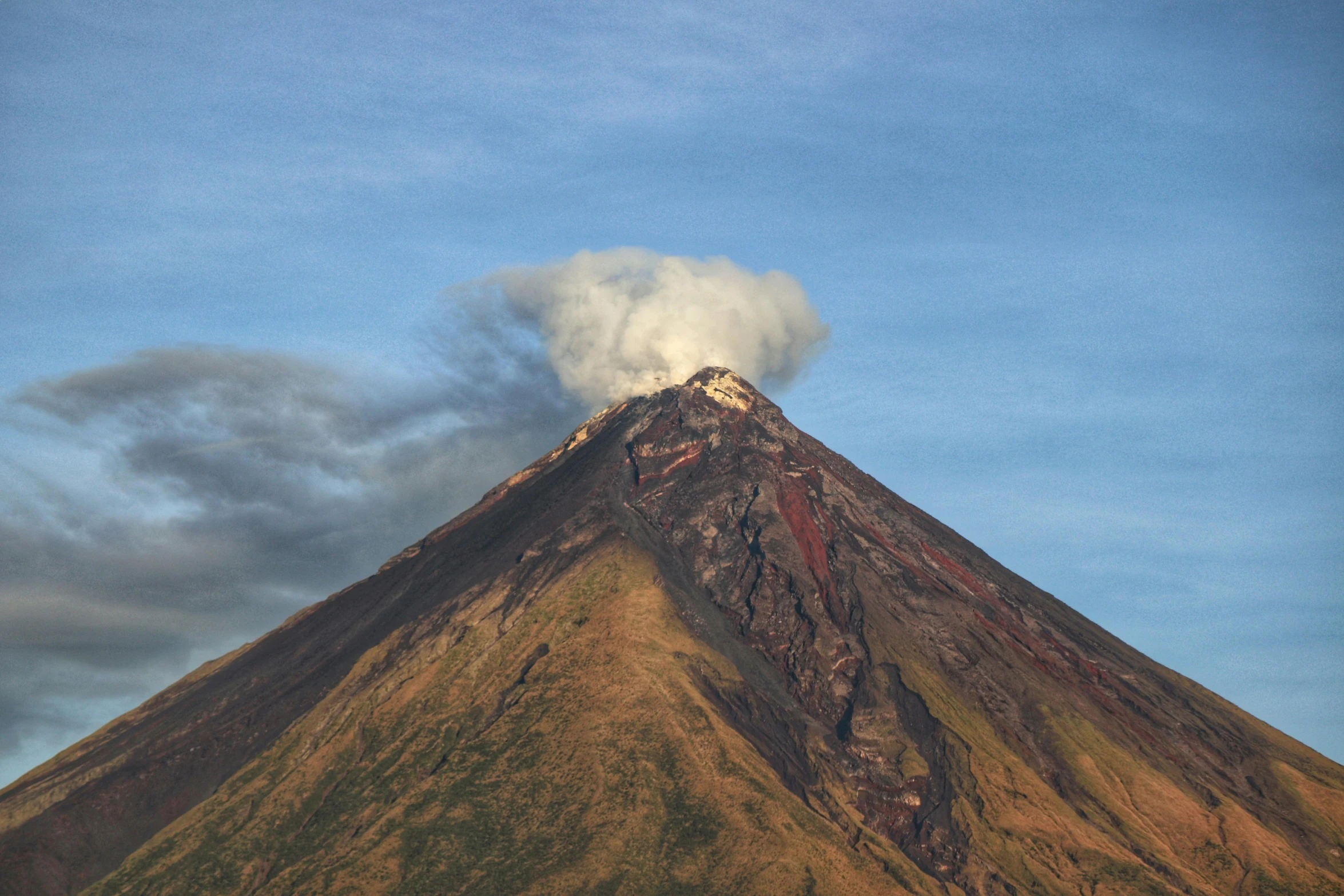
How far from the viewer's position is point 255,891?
154 m

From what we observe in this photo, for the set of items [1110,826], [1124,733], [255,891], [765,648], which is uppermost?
[765,648]

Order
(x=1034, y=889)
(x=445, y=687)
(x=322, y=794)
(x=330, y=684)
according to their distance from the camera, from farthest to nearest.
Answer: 1. (x=330, y=684)
2. (x=445, y=687)
3. (x=322, y=794)
4. (x=1034, y=889)

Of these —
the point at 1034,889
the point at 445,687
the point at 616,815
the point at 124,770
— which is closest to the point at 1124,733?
the point at 1034,889

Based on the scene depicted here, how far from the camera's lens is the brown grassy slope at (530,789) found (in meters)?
144

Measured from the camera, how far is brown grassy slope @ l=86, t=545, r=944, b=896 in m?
144

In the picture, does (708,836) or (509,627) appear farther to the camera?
(509,627)

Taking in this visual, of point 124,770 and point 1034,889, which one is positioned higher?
point 124,770

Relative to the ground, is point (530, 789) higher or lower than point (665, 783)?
lower

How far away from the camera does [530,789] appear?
6216 inches

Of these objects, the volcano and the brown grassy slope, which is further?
the volcano

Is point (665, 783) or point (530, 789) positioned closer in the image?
point (665, 783)

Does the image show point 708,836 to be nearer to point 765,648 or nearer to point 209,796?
point 765,648

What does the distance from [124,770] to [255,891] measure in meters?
49.8

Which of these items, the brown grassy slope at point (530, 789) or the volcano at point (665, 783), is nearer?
the brown grassy slope at point (530, 789)
